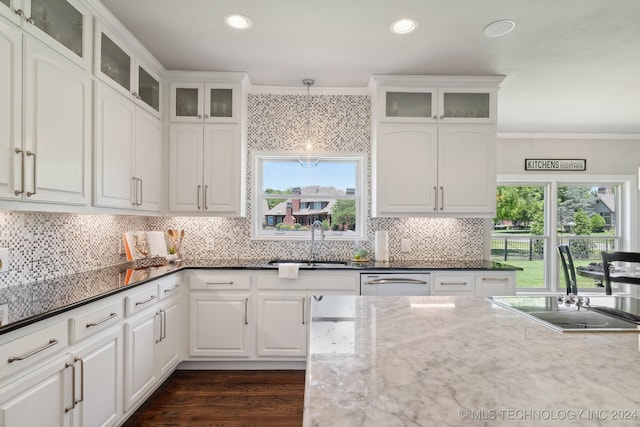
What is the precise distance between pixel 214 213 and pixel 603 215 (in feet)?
18.7

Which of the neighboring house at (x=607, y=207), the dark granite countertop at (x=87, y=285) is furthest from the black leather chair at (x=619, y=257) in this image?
the neighboring house at (x=607, y=207)

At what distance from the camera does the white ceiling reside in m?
2.19

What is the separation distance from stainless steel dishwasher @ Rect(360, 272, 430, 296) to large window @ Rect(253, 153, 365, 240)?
76 centimetres

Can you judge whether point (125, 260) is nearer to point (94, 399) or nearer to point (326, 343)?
point (94, 399)

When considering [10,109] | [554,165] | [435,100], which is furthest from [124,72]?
[554,165]

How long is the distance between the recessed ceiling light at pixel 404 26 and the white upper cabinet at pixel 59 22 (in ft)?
6.34

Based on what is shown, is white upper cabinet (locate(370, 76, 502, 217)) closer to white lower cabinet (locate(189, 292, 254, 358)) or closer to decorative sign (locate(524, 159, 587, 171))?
white lower cabinet (locate(189, 292, 254, 358))

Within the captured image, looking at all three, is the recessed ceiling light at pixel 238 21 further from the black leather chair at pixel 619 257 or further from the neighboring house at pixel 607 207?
the neighboring house at pixel 607 207

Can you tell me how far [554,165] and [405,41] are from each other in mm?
3832

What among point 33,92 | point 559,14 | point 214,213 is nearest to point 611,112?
point 559,14

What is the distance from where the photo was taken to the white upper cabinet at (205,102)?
3.19 metres

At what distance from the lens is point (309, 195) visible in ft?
12.2

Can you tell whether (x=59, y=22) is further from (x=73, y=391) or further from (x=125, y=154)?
(x=73, y=391)

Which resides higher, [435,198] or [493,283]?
[435,198]
